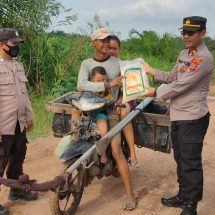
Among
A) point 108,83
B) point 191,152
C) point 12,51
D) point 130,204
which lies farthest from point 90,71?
point 130,204

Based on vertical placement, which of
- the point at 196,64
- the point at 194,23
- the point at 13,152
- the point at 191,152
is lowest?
the point at 13,152

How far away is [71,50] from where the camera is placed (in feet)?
35.7

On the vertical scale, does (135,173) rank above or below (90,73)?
below

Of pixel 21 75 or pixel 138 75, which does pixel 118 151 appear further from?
pixel 21 75

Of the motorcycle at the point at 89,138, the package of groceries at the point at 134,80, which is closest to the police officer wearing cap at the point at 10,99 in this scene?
the motorcycle at the point at 89,138

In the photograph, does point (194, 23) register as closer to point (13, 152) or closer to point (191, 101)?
point (191, 101)

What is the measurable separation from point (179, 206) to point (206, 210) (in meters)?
0.31

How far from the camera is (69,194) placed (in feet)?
14.8

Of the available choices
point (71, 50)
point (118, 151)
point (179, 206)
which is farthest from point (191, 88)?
point (71, 50)

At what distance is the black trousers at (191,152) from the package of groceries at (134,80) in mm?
505

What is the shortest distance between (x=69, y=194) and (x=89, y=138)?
24.8 inches

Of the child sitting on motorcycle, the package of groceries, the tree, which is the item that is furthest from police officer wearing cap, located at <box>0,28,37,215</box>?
the tree

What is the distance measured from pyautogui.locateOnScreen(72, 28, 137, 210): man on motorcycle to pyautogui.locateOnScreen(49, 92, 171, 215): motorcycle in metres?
0.10

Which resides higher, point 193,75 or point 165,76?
point 193,75
